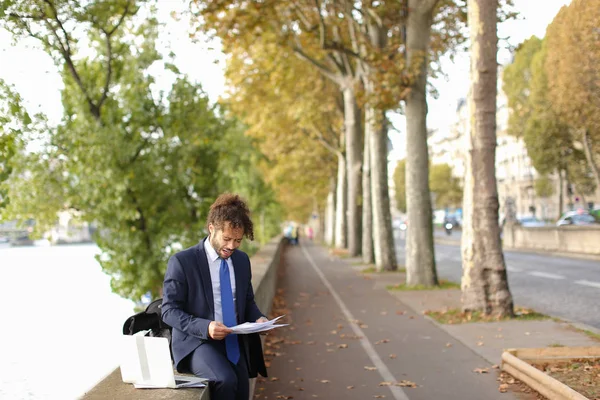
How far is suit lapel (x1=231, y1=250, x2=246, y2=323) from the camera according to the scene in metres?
5.27

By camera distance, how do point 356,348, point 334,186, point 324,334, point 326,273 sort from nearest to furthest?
point 356,348 < point 324,334 < point 326,273 < point 334,186

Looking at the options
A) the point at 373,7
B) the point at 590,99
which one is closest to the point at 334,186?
the point at 590,99

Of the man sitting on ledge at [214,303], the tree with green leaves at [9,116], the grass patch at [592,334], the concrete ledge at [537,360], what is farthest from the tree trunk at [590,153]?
the man sitting on ledge at [214,303]

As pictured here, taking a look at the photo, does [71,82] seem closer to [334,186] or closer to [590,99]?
[590,99]

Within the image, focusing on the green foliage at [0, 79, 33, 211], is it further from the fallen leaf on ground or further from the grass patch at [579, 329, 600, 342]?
the grass patch at [579, 329, 600, 342]

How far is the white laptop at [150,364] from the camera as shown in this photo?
4.84 metres

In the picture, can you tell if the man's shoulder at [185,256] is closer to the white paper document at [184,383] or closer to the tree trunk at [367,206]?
the white paper document at [184,383]

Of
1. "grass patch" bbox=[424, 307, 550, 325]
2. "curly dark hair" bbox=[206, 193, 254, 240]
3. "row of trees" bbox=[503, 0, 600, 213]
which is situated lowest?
"grass patch" bbox=[424, 307, 550, 325]

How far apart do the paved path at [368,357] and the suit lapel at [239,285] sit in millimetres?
3284

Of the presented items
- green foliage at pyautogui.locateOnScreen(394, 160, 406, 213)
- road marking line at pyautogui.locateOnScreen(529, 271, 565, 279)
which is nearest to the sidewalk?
road marking line at pyautogui.locateOnScreen(529, 271, 565, 279)

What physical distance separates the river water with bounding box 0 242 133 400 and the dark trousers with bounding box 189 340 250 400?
10.2 ft

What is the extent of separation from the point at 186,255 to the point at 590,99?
31.6 metres

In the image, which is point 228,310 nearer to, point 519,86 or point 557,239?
point 557,239

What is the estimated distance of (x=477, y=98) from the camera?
45.2 feet
